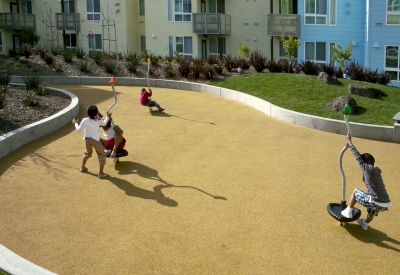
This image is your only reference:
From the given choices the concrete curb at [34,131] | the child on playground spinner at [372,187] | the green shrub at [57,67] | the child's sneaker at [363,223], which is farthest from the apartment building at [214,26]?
the child on playground spinner at [372,187]

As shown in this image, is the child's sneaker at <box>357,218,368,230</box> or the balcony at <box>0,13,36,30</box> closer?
the child's sneaker at <box>357,218,368,230</box>

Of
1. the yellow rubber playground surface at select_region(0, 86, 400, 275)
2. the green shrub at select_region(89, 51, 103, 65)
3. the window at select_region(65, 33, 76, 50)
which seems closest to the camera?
the yellow rubber playground surface at select_region(0, 86, 400, 275)

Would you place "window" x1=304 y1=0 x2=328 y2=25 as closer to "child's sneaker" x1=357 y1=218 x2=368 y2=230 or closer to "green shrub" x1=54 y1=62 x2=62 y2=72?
"green shrub" x1=54 y1=62 x2=62 y2=72

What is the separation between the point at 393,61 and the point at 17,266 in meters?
29.0

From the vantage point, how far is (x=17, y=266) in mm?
6484

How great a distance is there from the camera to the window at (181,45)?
39.2 metres

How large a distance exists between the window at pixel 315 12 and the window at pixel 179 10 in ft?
29.6

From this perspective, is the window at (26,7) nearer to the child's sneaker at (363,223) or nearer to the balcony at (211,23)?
the balcony at (211,23)

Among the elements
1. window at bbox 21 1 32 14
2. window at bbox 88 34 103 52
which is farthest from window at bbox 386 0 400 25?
window at bbox 21 1 32 14

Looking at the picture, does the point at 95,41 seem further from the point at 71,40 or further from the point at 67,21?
the point at 67,21

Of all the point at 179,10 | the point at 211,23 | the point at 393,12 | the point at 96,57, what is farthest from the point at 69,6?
the point at 393,12

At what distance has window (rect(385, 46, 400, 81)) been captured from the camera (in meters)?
31.0

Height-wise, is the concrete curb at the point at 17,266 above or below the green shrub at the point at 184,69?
below

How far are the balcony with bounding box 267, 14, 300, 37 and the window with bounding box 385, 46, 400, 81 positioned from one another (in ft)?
21.7
